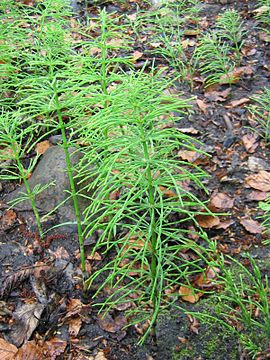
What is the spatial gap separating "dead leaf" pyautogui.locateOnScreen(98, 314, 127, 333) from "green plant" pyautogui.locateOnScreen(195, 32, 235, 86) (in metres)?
2.29

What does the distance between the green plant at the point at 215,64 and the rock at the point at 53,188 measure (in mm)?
1556

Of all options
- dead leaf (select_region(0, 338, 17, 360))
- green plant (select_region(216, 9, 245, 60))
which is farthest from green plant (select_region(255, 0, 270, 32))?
dead leaf (select_region(0, 338, 17, 360))

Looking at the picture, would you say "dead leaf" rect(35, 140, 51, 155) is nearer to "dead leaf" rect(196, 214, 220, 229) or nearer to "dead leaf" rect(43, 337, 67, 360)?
"dead leaf" rect(196, 214, 220, 229)

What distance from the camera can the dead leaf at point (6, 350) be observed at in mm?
2158

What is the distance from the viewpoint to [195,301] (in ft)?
7.89

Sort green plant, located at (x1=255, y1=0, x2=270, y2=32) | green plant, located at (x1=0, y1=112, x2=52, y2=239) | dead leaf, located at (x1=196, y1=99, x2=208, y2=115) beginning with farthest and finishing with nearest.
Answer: green plant, located at (x1=255, y1=0, x2=270, y2=32), dead leaf, located at (x1=196, y1=99, x2=208, y2=115), green plant, located at (x1=0, y1=112, x2=52, y2=239)

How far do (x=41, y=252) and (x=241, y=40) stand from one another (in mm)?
3052

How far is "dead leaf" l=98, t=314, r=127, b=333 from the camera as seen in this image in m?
2.34

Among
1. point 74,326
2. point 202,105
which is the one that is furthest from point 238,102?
point 74,326

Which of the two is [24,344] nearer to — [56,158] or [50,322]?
[50,322]

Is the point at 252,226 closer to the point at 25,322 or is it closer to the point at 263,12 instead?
the point at 25,322

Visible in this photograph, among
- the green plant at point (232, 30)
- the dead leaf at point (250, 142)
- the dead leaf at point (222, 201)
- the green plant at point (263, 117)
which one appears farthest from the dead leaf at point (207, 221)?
the green plant at point (232, 30)

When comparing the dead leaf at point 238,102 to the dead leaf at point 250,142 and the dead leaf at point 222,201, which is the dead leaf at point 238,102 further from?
the dead leaf at point 222,201

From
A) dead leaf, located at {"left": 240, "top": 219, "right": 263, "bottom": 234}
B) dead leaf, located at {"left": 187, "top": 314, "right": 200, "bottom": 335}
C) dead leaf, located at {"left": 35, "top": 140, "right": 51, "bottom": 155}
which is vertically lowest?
dead leaf, located at {"left": 240, "top": 219, "right": 263, "bottom": 234}
